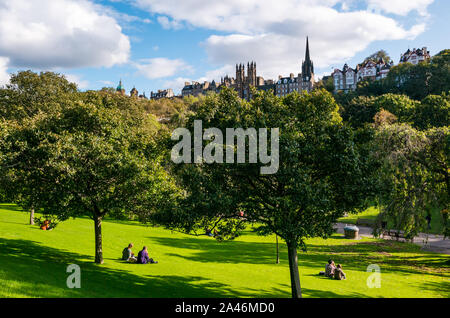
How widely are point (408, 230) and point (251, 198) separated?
511 inches

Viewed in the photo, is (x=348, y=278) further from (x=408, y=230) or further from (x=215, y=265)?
(x=215, y=265)

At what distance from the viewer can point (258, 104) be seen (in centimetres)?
1778

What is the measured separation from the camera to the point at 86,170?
819 inches

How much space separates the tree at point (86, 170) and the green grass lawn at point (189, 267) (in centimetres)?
347

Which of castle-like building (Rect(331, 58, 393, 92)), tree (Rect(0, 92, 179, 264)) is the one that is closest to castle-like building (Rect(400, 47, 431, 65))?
castle-like building (Rect(331, 58, 393, 92))

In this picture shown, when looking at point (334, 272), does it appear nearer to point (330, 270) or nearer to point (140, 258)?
point (330, 270)

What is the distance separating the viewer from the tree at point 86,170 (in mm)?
20438

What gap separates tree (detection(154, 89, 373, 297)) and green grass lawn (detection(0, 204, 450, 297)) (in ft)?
13.8

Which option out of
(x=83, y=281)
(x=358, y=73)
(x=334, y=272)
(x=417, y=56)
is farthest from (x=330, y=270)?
(x=358, y=73)

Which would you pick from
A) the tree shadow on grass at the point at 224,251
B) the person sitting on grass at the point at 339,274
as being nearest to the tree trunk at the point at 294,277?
the person sitting on grass at the point at 339,274

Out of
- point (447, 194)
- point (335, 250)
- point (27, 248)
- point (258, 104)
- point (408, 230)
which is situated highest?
point (258, 104)

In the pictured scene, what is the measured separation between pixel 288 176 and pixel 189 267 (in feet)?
40.9

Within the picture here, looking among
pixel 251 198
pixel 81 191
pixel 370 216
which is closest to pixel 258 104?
pixel 251 198

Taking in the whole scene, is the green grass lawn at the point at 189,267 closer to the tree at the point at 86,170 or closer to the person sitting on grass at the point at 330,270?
the person sitting on grass at the point at 330,270
